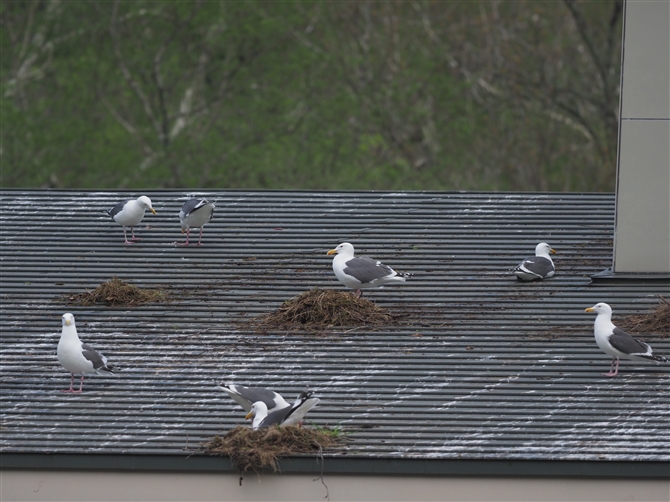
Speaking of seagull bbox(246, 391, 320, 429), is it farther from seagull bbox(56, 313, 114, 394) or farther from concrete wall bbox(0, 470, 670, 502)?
seagull bbox(56, 313, 114, 394)

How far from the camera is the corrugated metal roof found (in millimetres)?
9375

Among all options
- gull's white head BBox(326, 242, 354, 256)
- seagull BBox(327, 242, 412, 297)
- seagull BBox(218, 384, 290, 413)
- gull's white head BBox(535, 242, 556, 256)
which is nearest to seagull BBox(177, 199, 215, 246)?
gull's white head BBox(326, 242, 354, 256)

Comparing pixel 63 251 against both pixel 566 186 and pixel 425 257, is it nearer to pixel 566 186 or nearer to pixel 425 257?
pixel 425 257

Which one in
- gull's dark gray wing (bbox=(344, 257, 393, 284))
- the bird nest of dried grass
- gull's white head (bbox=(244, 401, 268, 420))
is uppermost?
gull's dark gray wing (bbox=(344, 257, 393, 284))

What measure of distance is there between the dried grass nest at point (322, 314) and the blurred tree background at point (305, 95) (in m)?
20.6

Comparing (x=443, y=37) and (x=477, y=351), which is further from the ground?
(x=443, y=37)

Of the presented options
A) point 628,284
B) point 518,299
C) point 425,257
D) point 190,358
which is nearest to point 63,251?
point 190,358

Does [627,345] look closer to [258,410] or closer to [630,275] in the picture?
[630,275]

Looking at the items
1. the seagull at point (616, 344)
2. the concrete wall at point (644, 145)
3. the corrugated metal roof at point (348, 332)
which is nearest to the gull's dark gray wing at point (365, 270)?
the corrugated metal roof at point (348, 332)

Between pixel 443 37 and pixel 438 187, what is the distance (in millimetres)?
6390

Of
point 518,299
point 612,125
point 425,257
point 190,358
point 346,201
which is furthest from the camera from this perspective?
point 612,125

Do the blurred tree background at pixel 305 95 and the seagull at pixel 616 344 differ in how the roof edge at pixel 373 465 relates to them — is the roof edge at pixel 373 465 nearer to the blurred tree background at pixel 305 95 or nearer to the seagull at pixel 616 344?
the seagull at pixel 616 344

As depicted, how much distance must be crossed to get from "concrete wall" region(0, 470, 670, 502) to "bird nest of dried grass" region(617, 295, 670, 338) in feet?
8.45

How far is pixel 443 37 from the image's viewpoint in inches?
1453
